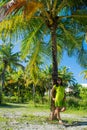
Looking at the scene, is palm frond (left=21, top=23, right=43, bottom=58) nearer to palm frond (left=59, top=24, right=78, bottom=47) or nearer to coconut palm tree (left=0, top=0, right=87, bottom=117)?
coconut palm tree (left=0, top=0, right=87, bottom=117)

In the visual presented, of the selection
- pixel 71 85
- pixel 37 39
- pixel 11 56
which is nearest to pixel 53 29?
pixel 37 39

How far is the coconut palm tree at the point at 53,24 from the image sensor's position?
1750cm

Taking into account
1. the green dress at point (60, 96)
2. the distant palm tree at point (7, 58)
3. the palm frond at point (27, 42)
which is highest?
the distant palm tree at point (7, 58)

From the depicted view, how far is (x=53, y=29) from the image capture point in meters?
17.7

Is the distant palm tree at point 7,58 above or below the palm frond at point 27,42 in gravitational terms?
above

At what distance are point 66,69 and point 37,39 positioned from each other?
146 feet

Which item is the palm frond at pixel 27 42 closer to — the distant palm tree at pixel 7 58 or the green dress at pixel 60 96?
the green dress at pixel 60 96

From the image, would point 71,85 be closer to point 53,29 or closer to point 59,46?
point 59,46

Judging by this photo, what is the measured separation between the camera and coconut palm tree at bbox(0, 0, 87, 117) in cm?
1750

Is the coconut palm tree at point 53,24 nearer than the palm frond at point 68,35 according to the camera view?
Yes

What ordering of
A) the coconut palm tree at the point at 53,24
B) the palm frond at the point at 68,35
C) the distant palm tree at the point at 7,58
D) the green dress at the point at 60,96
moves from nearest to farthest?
the green dress at the point at 60,96 < the coconut palm tree at the point at 53,24 < the palm frond at the point at 68,35 < the distant palm tree at the point at 7,58

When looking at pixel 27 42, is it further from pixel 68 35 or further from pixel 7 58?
pixel 7 58

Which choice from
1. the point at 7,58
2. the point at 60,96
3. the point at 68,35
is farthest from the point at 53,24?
the point at 7,58

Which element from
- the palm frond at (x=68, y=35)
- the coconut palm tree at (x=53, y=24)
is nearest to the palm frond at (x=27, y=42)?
the coconut palm tree at (x=53, y=24)
